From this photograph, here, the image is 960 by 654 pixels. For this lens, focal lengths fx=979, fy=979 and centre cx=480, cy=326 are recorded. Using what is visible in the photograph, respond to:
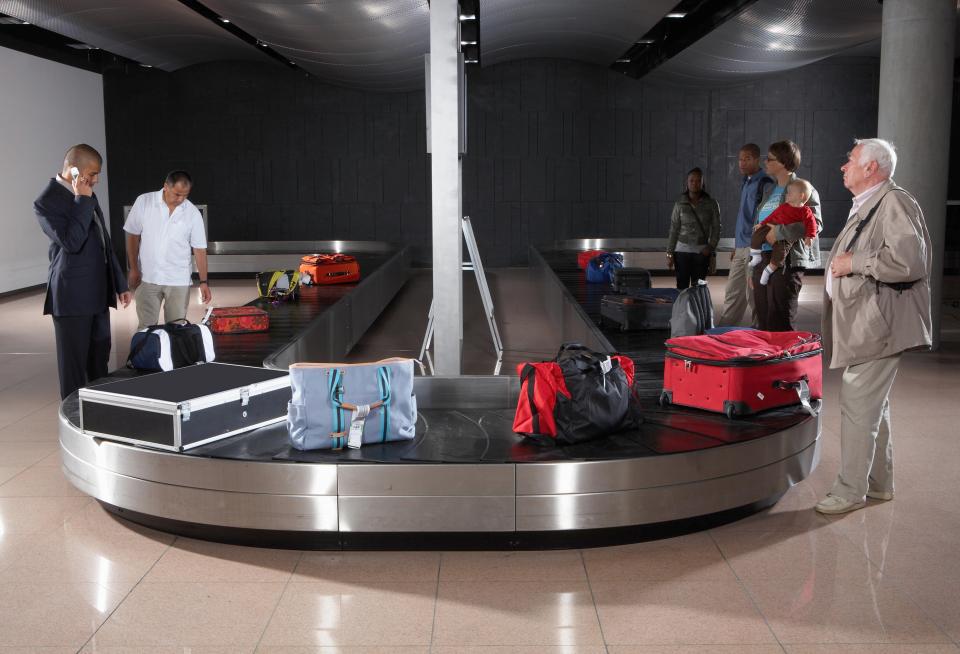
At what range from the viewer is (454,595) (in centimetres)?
363

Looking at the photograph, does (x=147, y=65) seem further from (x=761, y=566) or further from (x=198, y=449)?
(x=761, y=566)

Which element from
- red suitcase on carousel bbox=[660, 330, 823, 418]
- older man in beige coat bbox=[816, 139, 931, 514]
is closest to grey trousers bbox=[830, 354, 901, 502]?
older man in beige coat bbox=[816, 139, 931, 514]

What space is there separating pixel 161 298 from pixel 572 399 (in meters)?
3.47

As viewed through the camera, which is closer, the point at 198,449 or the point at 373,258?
the point at 198,449

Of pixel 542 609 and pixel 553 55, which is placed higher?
pixel 553 55

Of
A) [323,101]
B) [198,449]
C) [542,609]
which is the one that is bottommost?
[542,609]

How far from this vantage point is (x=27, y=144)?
15.2 m

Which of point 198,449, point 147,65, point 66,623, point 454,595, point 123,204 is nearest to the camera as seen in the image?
point 66,623

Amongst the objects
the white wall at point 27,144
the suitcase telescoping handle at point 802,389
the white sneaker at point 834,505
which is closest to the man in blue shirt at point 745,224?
the suitcase telescoping handle at point 802,389

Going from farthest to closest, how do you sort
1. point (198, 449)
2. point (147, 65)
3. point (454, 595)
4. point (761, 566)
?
point (147, 65)
point (198, 449)
point (761, 566)
point (454, 595)

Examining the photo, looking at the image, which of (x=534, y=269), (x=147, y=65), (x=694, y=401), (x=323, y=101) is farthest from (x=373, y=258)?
(x=694, y=401)

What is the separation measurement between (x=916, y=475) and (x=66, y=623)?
411 cm

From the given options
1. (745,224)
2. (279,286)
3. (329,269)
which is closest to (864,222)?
(745,224)

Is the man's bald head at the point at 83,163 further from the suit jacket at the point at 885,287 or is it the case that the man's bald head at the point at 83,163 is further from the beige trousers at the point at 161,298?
the suit jacket at the point at 885,287
